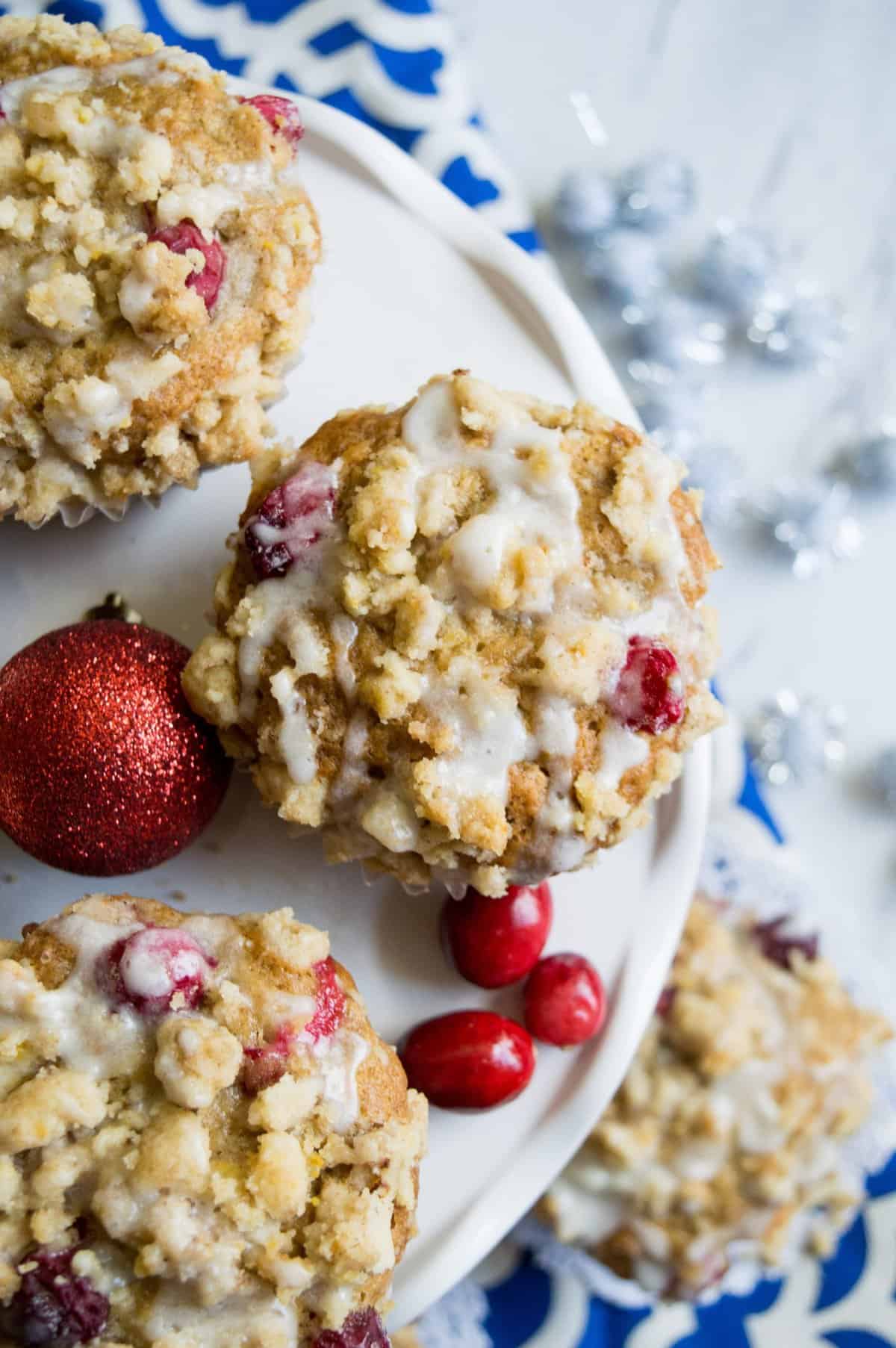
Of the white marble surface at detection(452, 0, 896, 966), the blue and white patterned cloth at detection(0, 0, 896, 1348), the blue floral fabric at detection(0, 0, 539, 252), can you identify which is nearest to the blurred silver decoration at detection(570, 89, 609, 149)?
the white marble surface at detection(452, 0, 896, 966)

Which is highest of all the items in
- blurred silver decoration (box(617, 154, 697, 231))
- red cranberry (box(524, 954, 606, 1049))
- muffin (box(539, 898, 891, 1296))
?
blurred silver decoration (box(617, 154, 697, 231))

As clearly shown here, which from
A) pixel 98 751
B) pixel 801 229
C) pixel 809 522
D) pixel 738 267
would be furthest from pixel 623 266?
pixel 98 751

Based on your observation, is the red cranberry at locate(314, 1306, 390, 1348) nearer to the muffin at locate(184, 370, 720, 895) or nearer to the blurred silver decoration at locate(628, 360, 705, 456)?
the muffin at locate(184, 370, 720, 895)

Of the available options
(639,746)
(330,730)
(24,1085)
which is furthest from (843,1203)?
(24,1085)

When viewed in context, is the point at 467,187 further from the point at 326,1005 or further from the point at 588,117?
the point at 326,1005

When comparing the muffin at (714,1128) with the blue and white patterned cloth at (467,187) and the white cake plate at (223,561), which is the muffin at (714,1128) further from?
the white cake plate at (223,561)

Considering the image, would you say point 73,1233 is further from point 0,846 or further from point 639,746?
point 639,746
